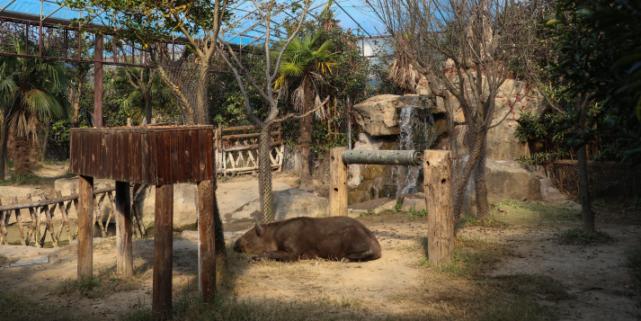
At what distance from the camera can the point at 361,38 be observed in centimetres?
2266

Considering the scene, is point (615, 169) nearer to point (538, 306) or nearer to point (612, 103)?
point (538, 306)

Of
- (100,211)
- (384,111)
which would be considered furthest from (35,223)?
(384,111)

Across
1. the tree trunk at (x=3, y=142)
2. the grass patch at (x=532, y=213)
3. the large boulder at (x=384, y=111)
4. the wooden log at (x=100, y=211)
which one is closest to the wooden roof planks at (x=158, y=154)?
the wooden log at (x=100, y=211)

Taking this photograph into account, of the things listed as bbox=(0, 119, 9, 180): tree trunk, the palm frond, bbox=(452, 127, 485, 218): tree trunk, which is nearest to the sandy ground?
bbox=(452, 127, 485, 218): tree trunk

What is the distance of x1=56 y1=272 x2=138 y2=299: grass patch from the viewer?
6.72m

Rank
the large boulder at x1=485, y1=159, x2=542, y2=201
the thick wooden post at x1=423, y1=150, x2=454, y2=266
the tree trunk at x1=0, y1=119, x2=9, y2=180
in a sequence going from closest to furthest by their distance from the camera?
1. the thick wooden post at x1=423, y1=150, x2=454, y2=266
2. the large boulder at x1=485, y1=159, x2=542, y2=201
3. the tree trunk at x1=0, y1=119, x2=9, y2=180

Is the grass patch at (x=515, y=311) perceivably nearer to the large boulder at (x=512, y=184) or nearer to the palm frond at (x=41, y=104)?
Result: the large boulder at (x=512, y=184)

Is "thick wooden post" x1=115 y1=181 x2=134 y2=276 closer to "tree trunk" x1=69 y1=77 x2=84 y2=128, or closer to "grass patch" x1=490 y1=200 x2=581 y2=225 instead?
"grass patch" x1=490 y1=200 x2=581 y2=225

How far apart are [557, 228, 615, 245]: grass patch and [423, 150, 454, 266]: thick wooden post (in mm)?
2534

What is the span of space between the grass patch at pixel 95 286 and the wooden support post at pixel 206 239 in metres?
1.47

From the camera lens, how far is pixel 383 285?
6863 millimetres

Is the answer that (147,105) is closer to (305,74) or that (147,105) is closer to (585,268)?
(305,74)

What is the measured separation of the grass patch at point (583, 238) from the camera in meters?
9.07

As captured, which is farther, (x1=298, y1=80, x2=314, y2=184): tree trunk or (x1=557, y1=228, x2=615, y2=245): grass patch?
(x1=298, y1=80, x2=314, y2=184): tree trunk
